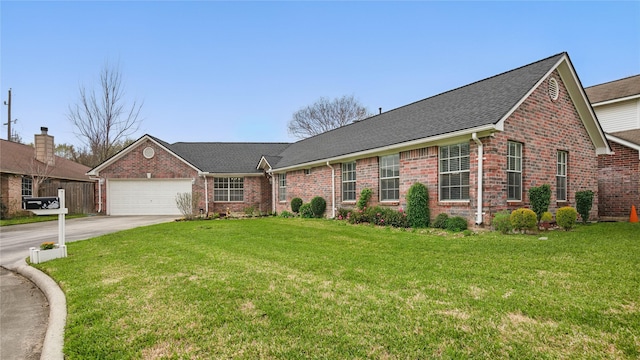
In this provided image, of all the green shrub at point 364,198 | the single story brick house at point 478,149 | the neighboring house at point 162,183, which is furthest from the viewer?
the neighboring house at point 162,183

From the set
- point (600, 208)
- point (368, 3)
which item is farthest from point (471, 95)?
point (600, 208)

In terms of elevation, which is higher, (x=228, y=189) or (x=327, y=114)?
(x=327, y=114)

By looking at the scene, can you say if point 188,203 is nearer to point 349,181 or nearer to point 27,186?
point 349,181

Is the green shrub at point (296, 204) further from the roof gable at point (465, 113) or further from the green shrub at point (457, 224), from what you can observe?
the green shrub at point (457, 224)

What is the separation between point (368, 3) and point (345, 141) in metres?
6.24

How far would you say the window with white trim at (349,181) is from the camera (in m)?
14.3

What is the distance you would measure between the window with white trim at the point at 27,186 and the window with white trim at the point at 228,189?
1071 centimetres

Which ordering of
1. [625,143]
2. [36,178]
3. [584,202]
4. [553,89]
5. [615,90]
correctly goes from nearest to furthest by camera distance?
[553,89]
[584,202]
[625,143]
[615,90]
[36,178]

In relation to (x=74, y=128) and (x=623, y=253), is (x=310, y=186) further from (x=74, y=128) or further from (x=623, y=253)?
(x=74, y=128)

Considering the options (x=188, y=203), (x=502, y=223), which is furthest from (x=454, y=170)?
(x=188, y=203)

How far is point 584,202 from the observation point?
1137cm

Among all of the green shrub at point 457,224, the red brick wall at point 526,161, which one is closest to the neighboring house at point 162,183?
the red brick wall at point 526,161

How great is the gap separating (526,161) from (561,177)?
2.69 meters

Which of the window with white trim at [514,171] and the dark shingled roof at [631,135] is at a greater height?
the dark shingled roof at [631,135]
